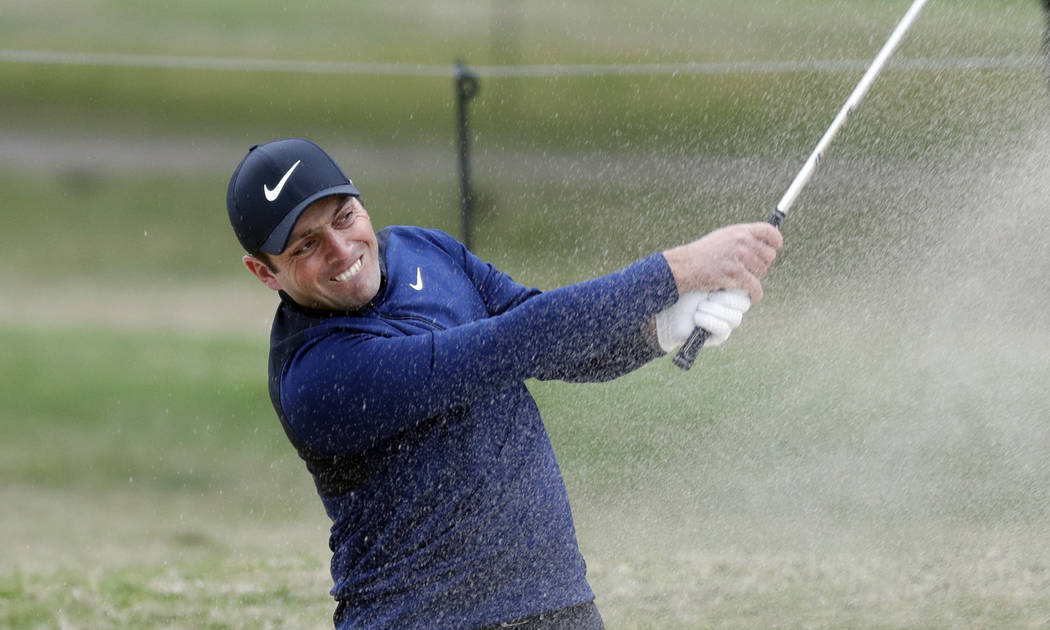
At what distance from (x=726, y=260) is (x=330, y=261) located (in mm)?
598

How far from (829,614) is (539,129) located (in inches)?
232

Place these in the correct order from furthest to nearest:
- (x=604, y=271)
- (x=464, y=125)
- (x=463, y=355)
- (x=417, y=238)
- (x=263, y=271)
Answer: (x=604, y=271), (x=464, y=125), (x=417, y=238), (x=263, y=271), (x=463, y=355)

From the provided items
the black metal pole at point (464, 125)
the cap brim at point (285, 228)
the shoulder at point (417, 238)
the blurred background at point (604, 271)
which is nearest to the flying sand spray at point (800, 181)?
the shoulder at point (417, 238)

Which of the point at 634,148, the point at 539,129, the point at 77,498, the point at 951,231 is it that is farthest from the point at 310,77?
the point at 951,231

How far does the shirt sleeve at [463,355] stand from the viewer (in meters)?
1.79

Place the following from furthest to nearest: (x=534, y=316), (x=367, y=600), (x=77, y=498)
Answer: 1. (x=77, y=498)
2. (x=367, y=600)
3. (x=534, y=316)

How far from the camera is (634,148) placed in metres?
8.73

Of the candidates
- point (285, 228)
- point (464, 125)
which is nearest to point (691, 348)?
point (285, 228)

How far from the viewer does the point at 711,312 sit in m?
1.86

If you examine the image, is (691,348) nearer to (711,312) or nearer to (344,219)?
(711,312)

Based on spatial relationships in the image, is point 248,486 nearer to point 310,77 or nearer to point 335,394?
point 335,394

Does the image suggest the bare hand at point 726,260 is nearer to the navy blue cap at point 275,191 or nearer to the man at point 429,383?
the man at point 429,383

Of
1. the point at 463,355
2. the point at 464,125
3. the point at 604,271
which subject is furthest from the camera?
the point at 604,271

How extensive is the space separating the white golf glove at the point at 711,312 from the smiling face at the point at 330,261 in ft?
1.53
